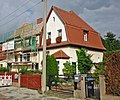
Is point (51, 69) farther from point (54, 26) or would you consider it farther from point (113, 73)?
point (54, 26)

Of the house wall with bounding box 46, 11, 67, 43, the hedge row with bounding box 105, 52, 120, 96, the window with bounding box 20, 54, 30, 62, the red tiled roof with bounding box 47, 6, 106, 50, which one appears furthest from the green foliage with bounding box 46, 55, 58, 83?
the window with bounding box 20, 54, 30, 62

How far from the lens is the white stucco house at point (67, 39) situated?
2783cm

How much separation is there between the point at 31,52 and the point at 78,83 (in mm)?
23019

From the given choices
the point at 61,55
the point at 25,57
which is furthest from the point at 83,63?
the point at 25,57

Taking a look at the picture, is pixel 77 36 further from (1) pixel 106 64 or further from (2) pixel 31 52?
(1) pixel 106 64

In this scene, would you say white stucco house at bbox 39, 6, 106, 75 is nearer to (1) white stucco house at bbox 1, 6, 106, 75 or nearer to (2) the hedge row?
(1) white stucco house at bbox 1, 6, 106, 75

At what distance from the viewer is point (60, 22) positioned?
29.9 metres

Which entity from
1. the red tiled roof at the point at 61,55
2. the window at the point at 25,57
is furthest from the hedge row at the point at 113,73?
the window at the point at 25,57

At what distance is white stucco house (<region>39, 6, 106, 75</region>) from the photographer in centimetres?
2783

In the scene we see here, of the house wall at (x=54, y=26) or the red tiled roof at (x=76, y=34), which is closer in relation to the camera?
the red tiled roof at (x=76, y=34)

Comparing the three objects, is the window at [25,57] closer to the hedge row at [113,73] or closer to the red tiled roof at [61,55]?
the red tiled roof at [61,55]

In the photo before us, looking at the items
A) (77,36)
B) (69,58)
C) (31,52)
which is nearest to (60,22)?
(77,36)

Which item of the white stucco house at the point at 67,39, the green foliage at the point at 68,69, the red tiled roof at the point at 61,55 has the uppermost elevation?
the white stucco house at the point at 67,39

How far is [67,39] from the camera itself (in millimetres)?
27875
